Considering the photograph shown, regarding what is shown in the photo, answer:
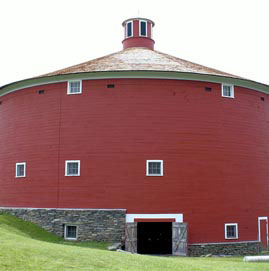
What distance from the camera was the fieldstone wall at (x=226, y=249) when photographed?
63.5 feet

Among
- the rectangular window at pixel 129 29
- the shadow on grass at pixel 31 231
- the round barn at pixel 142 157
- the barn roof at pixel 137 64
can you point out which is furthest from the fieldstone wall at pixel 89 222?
the rectangular window at pixel 129 29

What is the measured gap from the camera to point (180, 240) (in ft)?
62.1

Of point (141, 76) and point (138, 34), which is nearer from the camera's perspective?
point (141, 76)

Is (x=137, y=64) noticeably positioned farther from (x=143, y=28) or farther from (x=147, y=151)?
(x=143, y=28)

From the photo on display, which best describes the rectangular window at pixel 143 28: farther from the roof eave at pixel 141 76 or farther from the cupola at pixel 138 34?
the roof eave at pixel 141 76

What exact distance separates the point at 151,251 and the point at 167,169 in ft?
16.4

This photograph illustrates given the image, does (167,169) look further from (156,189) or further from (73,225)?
(73,225)

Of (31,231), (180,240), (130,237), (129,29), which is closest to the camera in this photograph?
(130,237)

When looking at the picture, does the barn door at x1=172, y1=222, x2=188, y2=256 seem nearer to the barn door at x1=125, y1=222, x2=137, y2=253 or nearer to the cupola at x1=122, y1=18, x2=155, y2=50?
the barn door at x1=125, y1=222, x2=137, y2=253

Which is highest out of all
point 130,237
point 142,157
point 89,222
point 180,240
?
point 142,157

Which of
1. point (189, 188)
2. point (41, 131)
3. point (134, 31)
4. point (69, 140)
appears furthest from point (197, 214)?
point (134, 31)

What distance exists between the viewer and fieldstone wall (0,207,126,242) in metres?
19.2

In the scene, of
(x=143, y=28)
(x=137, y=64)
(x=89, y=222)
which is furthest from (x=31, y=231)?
(x=143, y=28)

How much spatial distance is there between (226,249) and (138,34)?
1416cm
